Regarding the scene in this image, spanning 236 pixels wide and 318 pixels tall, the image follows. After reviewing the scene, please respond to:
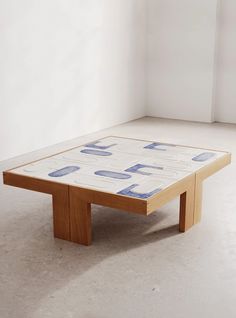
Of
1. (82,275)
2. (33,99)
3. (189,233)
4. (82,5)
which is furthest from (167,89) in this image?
(82,275)

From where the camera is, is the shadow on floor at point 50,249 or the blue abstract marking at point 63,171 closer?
the shadow on floor at point 50,249

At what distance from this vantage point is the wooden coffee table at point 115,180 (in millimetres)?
2598

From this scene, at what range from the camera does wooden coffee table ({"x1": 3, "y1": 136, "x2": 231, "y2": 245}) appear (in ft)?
8.52

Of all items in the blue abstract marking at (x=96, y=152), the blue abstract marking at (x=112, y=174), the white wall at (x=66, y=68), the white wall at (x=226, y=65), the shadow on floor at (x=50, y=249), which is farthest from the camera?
the white wall at (x=226, y=65)

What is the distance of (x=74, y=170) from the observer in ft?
9.66

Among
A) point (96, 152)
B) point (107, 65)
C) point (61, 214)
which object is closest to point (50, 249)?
point (61, 214)

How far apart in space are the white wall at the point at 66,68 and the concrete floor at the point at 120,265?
117cm

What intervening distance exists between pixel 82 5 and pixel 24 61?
3.17ft

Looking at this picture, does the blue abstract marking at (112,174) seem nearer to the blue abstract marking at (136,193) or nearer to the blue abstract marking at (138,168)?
the blue abstract marking at (138,168)

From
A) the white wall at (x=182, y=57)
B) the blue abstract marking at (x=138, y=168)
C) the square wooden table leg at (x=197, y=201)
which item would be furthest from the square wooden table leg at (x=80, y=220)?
the white wall at (x=182, y=57)

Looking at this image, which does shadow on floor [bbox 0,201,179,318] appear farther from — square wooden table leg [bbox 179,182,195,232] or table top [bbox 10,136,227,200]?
table top [bbox 10,136,227,200]

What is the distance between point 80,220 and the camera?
2779 millimetres

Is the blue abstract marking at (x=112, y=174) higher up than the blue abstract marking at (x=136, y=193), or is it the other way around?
the blue abstract marking at (x=112, y=174)

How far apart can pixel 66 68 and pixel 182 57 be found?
5.20 feet
